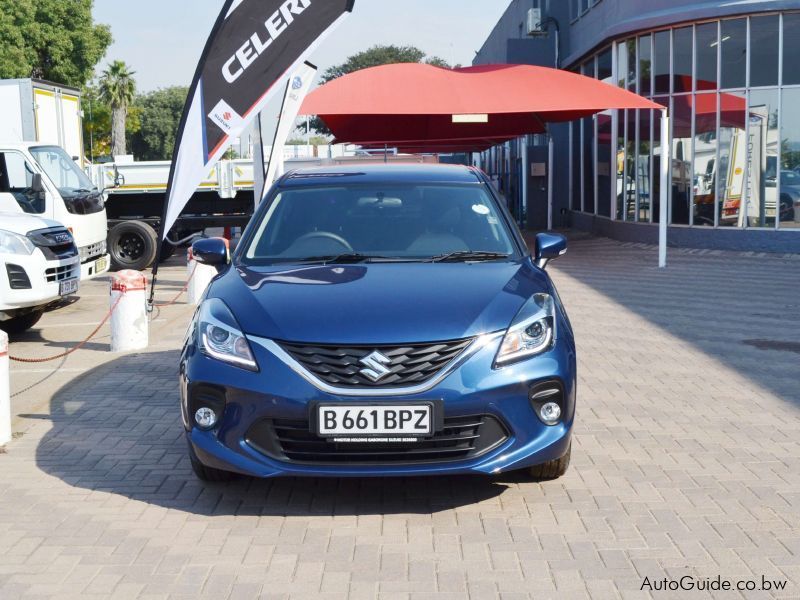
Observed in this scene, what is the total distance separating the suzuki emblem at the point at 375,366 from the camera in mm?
4578

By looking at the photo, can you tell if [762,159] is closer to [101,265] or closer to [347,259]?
[101,265]

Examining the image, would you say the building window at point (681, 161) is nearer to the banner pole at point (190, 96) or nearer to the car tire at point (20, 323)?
Answer: the banner pole at point (190, 96)

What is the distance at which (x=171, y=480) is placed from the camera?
17.9 ft

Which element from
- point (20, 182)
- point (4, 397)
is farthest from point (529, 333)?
point (20, 182)

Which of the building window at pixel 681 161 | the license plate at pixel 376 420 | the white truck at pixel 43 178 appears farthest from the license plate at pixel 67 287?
the building window at pixel 681 161

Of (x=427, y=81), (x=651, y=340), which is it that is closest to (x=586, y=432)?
(x=651, y=340)

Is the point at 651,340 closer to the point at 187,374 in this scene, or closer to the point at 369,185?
the point at 369,185

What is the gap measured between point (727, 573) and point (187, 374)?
250 cm

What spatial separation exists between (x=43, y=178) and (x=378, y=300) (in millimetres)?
10685

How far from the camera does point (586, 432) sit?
632cm

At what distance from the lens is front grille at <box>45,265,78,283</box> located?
10.3 meters

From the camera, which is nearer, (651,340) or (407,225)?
(407,225)

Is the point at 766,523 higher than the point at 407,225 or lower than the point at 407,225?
lower

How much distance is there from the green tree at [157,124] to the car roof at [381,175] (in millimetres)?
91848
